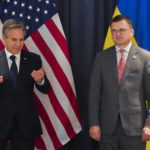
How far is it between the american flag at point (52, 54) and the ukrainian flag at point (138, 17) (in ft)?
1.57

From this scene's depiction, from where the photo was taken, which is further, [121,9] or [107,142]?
[121,9]

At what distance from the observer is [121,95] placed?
221cm

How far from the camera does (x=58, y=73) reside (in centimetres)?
279

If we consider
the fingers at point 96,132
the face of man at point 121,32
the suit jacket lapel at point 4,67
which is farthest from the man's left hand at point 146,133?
the suit jacket lapel at point 4,67

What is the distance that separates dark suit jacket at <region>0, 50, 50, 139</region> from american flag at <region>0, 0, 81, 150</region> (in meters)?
0.45

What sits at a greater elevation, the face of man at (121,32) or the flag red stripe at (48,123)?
the face of man at (121,32)

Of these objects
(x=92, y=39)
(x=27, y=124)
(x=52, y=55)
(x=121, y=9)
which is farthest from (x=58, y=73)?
(x=121, y=9)

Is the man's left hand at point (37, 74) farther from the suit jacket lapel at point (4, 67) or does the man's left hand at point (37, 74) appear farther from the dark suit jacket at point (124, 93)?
the dark suit jacket at point (124, 93)

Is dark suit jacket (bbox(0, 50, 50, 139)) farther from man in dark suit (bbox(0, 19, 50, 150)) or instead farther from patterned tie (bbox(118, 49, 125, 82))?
patterned tie (bbox(118, 49, 125, 82))

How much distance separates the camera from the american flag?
9.13 feet

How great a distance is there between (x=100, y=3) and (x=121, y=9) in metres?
0.27

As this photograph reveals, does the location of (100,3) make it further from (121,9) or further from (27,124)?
(27,124)

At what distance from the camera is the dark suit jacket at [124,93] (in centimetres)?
220

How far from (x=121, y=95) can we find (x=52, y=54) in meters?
0.89
